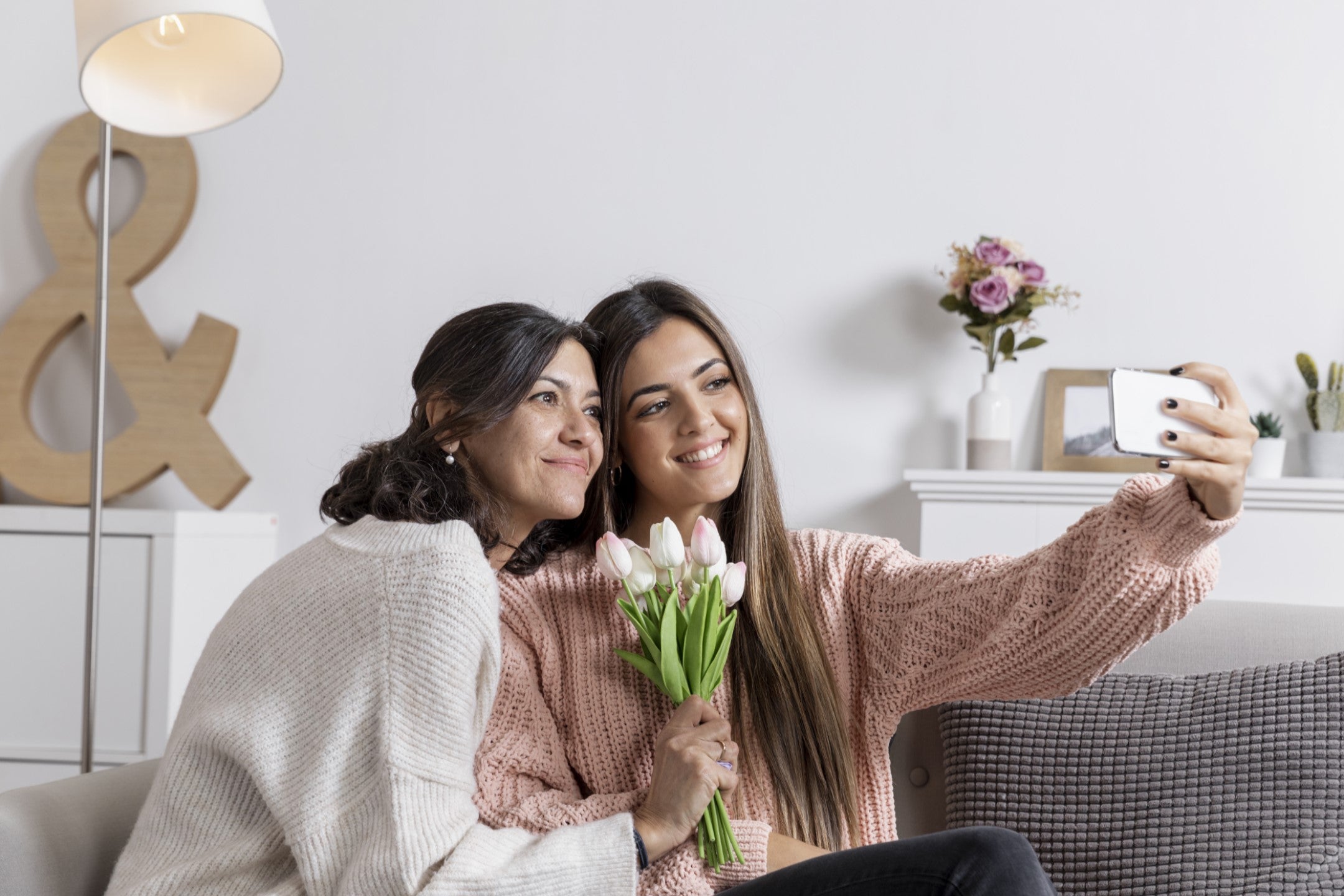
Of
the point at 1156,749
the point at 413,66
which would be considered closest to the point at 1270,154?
the point at 1156,749

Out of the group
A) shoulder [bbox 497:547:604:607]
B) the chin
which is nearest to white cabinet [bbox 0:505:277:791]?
shoulder [bbox 497:547:604:607]

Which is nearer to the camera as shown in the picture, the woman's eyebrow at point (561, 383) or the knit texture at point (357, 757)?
the knit texture at point (357, 757)

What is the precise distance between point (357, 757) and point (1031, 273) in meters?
1.81

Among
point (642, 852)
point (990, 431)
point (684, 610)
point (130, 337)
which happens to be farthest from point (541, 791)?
point (130, 337)

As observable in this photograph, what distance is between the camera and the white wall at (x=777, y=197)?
2525 mm

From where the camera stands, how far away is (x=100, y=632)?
2457 mm

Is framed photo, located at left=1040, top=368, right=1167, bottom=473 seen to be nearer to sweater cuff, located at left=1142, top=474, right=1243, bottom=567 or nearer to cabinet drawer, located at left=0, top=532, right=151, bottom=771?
sweater cuff, located at left=1142, top=474, right=1243, bottom=567

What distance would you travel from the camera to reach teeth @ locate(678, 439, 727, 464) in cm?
157

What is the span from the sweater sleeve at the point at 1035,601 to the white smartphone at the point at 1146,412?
10cm

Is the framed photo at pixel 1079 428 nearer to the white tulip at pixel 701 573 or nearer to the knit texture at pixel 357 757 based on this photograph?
the white tulip at pixel 701 573

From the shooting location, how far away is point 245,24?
1662 millimetres

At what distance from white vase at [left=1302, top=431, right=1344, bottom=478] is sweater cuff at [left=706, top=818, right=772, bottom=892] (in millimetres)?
1663

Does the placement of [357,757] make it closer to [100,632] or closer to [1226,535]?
[100,632]

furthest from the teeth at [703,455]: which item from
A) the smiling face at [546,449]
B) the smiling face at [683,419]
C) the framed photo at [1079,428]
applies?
the framed photo at [1079,428]
